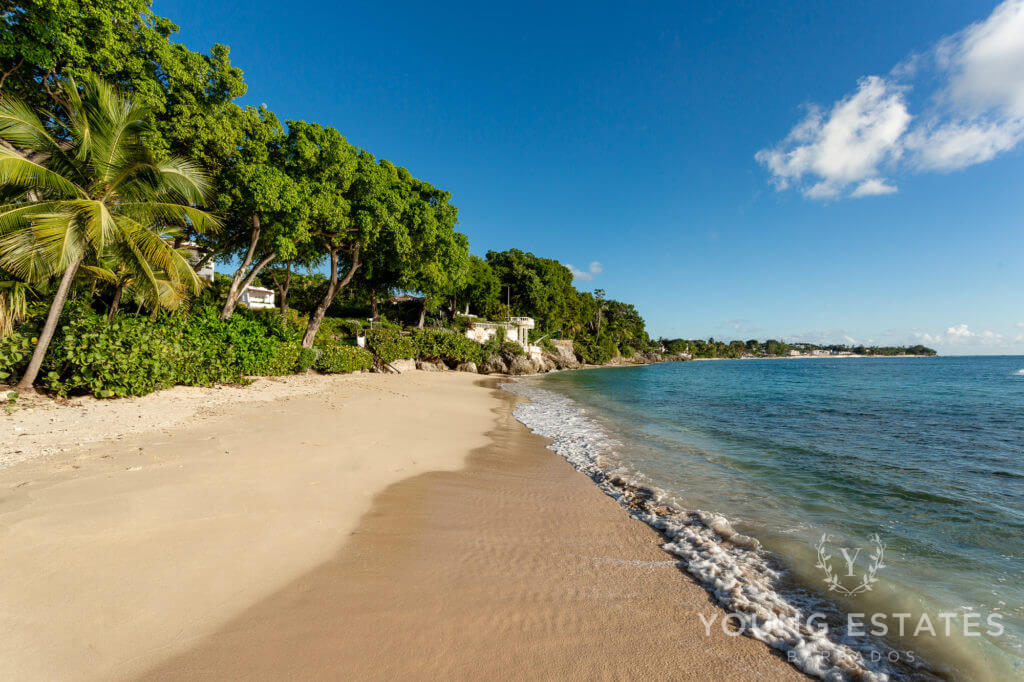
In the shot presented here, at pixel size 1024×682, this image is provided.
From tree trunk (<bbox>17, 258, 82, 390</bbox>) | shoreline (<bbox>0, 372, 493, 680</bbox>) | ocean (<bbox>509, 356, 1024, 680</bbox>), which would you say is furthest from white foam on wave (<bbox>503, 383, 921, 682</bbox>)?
tree trunk (<bbox>17, 258, 82, 390</bbox>)

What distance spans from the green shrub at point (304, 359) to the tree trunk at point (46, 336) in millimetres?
8361

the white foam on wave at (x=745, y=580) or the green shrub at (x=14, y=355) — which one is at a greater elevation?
the green shrub at (x=14, y=355)

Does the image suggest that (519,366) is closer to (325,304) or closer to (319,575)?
(325,304)

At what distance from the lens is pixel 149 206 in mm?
9773

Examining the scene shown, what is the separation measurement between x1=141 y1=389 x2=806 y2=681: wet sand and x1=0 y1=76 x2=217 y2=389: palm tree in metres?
9.14

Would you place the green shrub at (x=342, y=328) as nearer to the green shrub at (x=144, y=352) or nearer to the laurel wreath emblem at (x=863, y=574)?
the green shrub at (x=144, y=352)

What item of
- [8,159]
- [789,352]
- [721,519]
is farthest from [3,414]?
[789,352]

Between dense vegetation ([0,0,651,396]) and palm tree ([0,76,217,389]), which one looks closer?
palm tree ([0,76,217,389])

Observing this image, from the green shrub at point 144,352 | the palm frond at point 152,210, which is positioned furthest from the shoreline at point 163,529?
the palm frond at point 152,210

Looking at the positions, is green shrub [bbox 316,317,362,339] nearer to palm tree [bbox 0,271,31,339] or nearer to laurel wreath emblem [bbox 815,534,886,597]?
palm tree [bbox 0,271,31,339]

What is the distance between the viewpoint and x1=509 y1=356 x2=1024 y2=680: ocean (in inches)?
122

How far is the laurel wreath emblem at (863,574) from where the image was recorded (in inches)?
149

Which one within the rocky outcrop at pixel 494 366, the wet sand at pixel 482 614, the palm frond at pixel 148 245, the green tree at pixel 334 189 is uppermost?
the green tree at pixel 334 189

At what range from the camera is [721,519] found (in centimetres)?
509
